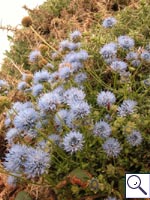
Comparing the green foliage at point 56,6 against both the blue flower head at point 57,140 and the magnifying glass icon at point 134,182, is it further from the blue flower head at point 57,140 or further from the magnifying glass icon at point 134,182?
the magnifying glass icon at point 134,182

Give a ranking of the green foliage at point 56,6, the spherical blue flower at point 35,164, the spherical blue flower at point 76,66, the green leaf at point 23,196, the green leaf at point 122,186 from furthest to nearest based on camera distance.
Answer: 1. the green foliage at point 56,6
2. the spherical blue flower at point 76,66
3. the green leaf at point 23,196
4. the green leaf at point 122,186
5. the spherical blue flower at point 35,164

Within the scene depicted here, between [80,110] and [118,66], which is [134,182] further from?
[118,66]

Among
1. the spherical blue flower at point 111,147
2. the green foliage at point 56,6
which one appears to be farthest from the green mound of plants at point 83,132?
the green foliage at point 56,6

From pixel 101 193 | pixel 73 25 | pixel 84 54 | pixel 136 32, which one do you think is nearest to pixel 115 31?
pixel 136 32

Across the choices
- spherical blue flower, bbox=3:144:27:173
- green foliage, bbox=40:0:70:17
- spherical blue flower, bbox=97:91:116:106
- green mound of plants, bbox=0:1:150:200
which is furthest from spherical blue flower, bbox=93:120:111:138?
green foliage, bbox=40:0:70:17

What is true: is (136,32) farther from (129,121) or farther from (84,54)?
(129,121)

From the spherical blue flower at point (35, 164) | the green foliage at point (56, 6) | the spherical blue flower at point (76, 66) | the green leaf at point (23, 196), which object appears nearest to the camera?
the spherical blue flower at point (35, 164)

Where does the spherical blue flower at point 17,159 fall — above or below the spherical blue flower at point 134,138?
below
